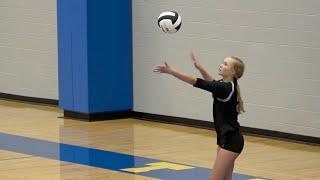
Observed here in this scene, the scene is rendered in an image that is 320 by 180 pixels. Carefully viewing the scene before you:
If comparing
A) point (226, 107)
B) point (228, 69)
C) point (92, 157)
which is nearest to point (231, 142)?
point (226, 107)

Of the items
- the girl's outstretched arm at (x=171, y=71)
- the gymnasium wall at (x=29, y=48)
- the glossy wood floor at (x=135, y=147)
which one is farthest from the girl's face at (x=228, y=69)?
the gymnasium wall at (x=29, y=48)

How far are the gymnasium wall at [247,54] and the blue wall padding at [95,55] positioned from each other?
0.23 metres

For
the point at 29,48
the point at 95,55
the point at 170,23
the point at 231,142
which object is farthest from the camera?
the point at 29,48

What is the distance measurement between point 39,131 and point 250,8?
12.7 ft

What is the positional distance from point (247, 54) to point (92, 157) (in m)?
→ 3.22

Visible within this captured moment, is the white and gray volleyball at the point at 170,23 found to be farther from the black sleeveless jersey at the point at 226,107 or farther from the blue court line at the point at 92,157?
the blue court line at the point at 92,157

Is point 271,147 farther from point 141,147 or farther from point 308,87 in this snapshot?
point 141,147

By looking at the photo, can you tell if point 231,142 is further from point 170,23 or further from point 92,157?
point 92,157

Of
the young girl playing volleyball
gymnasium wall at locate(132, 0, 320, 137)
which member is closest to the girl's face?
the young girl playing volleyball

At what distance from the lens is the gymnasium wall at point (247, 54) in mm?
12750

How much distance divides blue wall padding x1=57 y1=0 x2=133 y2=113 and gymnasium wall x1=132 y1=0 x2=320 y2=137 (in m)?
0.23

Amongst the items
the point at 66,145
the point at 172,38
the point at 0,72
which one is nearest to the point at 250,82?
the point at 172,38

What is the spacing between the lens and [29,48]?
56.2 feet

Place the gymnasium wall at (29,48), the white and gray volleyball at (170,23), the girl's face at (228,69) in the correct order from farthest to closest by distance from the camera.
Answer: the gymnasium wall at (29,48) → the white and gray volleyball at (170,23) → the girl's face at (228,69)
